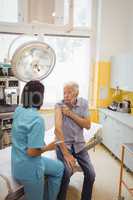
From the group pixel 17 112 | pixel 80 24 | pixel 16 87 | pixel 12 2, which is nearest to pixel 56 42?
pixel 80 24

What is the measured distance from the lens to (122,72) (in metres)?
4.19

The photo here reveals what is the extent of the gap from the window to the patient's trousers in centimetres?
223

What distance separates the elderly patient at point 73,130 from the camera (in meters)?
2.53

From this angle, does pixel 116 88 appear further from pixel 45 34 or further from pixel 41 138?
pixel 41 138

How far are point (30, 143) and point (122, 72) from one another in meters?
2.66

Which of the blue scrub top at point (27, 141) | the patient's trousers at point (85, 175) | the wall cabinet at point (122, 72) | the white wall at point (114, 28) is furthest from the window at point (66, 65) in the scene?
the blue scrub top at point (27, 141)

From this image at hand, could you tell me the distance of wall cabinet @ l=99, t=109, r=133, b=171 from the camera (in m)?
3.49

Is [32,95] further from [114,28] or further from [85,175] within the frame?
[114,28]

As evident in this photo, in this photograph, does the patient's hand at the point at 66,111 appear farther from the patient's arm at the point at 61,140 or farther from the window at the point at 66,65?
the window at the point at 66,65

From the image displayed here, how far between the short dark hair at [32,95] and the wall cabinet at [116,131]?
1.73 m

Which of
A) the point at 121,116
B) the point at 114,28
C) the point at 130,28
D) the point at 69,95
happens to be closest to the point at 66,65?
the point at 114,28

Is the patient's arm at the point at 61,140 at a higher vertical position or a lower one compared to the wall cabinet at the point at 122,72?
lower

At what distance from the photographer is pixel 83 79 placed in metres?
4.92

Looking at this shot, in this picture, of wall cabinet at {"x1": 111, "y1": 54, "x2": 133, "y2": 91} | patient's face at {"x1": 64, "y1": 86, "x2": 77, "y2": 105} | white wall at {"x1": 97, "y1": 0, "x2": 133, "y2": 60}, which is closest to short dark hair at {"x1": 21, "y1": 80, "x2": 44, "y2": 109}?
patient's face at {"x1": 64, "y1": 86, "x2": 77, "y2": 105}
